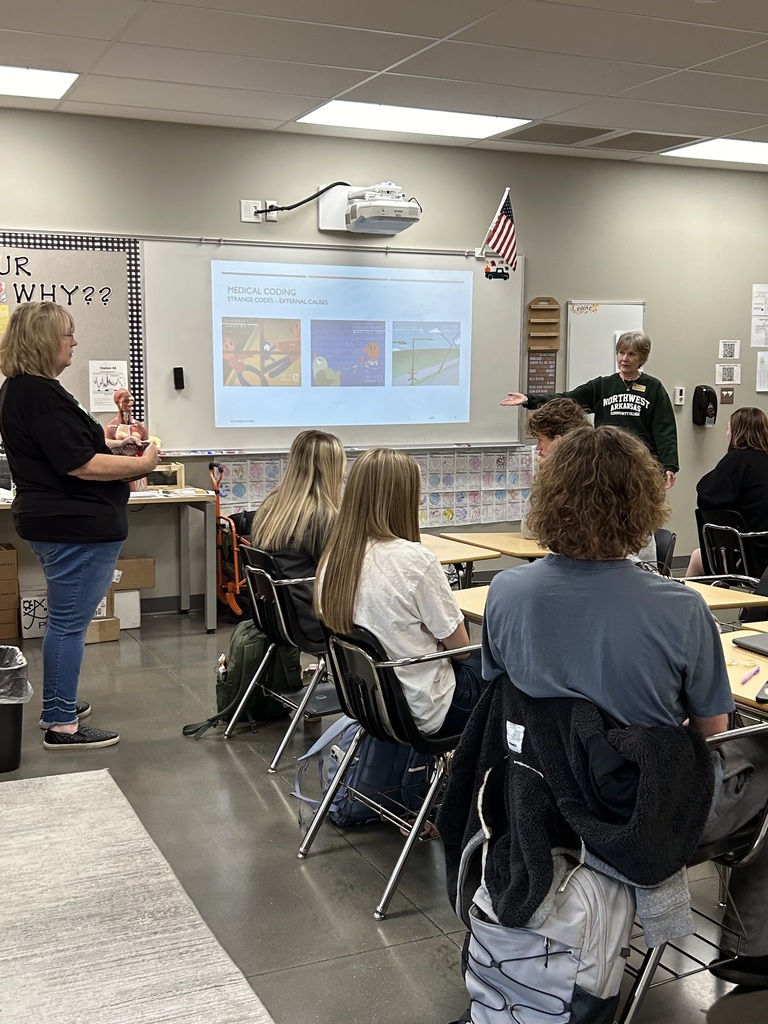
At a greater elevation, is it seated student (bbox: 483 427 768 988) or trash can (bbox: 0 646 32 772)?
seated student (bbox: 483 427 768 988)

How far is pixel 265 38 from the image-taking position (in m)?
4.51

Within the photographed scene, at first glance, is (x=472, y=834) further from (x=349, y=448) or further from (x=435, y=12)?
(x=349, y=448)

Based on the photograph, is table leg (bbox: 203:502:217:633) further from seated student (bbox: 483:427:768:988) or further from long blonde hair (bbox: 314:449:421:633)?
seated student (bbox: 483:427:768:988)

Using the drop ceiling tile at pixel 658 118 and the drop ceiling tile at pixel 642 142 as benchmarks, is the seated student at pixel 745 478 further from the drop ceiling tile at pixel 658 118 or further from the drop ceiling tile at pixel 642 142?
the drop ceiling tile at pixel 642 142

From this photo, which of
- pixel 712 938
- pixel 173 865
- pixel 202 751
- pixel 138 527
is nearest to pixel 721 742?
pixel 712 938

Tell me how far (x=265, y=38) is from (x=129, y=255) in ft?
6.35

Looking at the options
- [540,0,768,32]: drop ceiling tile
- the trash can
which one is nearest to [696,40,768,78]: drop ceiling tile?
[540,0,768,32]: drop ceiling tile

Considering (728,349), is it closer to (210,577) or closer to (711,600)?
(210,577)

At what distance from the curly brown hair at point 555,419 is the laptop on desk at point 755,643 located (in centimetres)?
131

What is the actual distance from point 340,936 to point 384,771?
0.68 meters

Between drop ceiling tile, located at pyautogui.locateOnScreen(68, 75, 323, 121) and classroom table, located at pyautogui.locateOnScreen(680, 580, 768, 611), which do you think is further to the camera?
drop ceiling tile, located at pyautogui.locateOnScreen(68, 75, 323, 121)

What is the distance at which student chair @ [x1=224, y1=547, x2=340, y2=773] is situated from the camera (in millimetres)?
3775

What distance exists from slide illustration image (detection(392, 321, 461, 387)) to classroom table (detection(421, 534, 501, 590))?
225 cm

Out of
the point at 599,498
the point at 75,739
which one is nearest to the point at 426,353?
the point at 75,739
